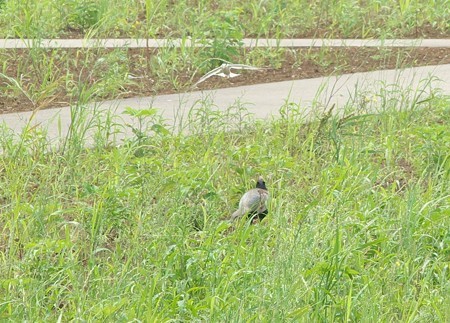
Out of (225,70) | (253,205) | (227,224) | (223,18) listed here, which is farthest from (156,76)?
(227,224)

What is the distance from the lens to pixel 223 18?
9.84m

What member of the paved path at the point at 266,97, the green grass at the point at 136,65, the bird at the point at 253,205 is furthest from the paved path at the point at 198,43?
the bird at the point at 253,205

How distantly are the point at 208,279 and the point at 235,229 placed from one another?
79 centimetres

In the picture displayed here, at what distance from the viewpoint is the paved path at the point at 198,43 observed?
889 centimetres

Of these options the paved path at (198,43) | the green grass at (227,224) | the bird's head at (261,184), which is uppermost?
the paved path at (198,43)

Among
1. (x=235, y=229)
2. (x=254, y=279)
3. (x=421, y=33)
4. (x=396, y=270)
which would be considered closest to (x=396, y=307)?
(x=396, y=270)

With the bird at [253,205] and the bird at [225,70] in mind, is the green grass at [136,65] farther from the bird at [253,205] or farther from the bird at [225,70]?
the bird at [253,205]

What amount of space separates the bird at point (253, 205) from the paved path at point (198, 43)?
10.4 feet

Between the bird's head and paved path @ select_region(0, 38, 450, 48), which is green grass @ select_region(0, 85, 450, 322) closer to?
the bird's head

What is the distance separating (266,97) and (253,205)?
2709 millimetres

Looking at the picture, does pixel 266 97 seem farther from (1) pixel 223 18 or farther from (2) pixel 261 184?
(2) pixel 261 184

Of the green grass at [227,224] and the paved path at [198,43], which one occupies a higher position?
the paved path at [198,43]

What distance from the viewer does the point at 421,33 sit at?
10898 millimetres

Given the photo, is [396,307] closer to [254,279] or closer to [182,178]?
[254,279]
